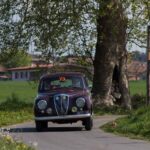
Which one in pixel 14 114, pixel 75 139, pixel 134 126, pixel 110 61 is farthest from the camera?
pixel 110 61

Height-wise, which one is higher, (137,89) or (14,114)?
(14,114)

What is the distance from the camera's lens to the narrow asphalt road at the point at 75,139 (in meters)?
15.9

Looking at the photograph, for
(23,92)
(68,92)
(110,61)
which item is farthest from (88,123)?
(23,92)

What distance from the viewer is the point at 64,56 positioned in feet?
114

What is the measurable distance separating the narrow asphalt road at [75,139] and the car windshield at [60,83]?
4.73 ft

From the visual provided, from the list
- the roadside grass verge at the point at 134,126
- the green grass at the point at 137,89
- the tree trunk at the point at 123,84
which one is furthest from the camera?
the green grass at the point at 137,89

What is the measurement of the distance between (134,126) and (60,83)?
10.4ft

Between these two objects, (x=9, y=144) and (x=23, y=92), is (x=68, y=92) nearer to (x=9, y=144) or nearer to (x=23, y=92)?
(x=9, y=144)

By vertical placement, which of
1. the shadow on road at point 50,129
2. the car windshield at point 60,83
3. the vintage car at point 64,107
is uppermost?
the car windshield at point 60,83

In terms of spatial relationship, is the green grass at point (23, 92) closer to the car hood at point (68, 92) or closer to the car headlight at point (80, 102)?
the car hood at point (68, 92)

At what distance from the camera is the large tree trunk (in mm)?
31156

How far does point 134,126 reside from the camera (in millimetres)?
20125

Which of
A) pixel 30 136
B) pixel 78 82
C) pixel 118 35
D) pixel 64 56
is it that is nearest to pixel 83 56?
pixel 64 56

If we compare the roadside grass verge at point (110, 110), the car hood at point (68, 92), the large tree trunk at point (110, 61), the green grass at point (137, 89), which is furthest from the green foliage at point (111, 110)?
the green grass at point (137, 89)
